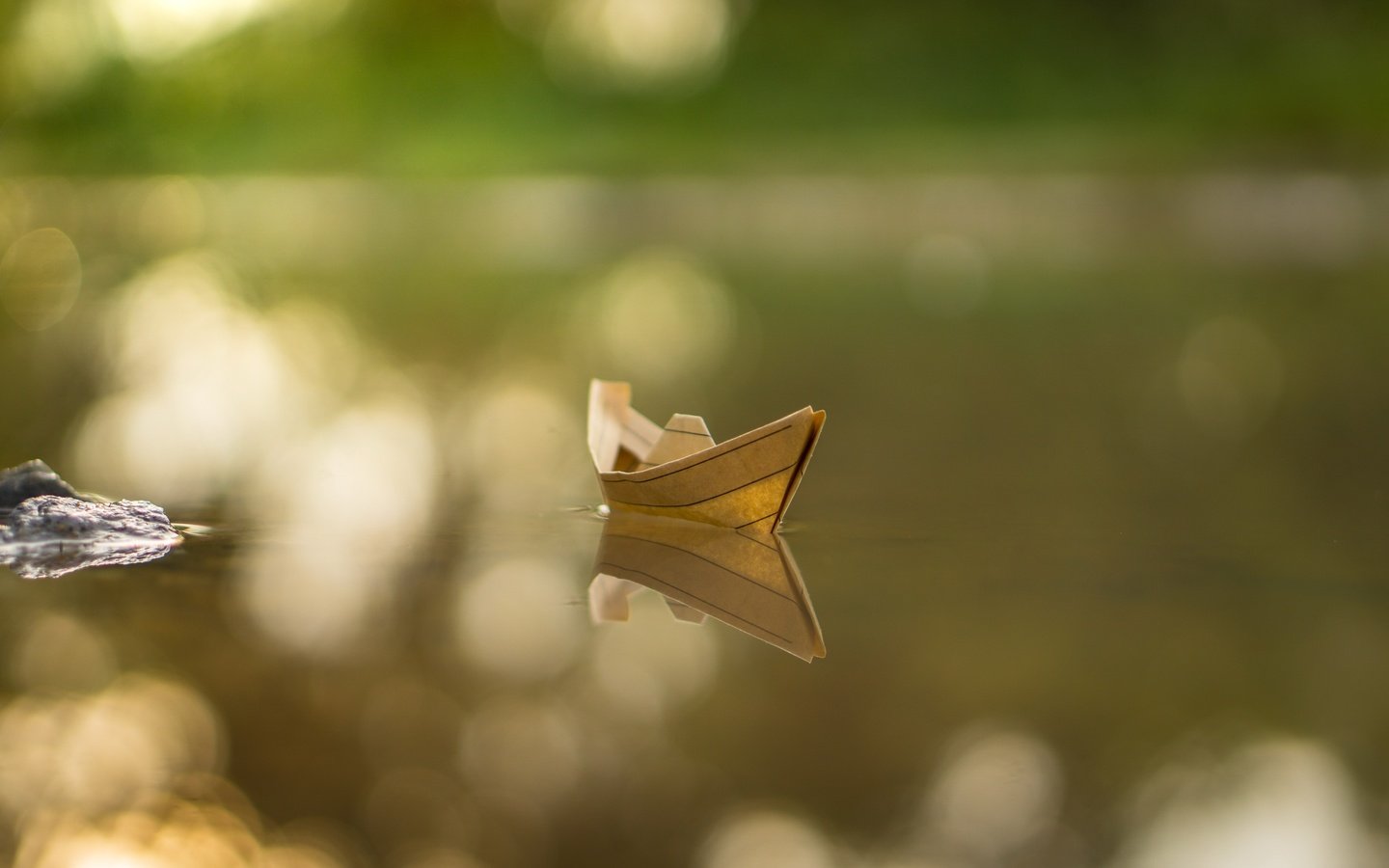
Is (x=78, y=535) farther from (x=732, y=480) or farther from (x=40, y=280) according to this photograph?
(x=40, y=280)

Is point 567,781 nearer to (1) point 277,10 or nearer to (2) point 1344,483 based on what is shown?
(2) point 1344,483

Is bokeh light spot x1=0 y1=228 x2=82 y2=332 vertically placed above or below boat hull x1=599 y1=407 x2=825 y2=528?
above

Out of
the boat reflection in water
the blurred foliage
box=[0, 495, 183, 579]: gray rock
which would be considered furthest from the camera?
the blurred foliage

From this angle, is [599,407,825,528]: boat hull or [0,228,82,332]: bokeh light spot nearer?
[599,407,825,528]: boat hull

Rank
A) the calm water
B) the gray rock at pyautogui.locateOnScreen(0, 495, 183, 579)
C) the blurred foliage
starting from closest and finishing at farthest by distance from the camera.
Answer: the calm water → the gray rock at pyautogui.locateOnScreen(0, 495, 183, 579) → the blurred foliage

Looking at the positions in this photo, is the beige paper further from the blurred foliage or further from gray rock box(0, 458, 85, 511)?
the blurred foliage

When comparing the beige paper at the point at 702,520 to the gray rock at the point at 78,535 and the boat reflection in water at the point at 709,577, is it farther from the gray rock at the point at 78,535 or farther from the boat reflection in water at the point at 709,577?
the gray rock at the point at 78,535

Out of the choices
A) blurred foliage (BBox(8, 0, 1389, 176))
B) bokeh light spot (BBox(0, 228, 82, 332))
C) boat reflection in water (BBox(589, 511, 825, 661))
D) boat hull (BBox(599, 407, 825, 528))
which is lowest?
boat reflection in water (BBox(589, 511, 825, 661))

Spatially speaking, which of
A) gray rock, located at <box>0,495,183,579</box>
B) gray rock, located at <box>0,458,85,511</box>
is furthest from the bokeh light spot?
gray rock, located at <box>0,495,183,579</box>
